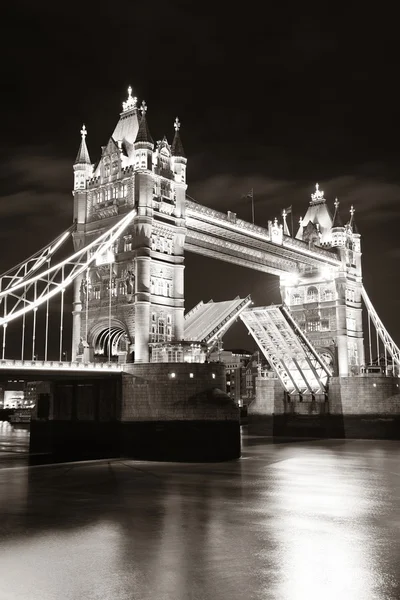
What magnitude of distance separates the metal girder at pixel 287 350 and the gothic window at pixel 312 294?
23.7 feet

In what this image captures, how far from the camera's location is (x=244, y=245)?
149 ft

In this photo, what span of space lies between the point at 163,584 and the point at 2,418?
10360cm

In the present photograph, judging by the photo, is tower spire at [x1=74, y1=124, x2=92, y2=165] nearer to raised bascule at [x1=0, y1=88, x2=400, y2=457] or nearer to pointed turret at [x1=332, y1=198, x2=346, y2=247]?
raised bascule at [x1=0, y1=88, x2=400, y2=457]

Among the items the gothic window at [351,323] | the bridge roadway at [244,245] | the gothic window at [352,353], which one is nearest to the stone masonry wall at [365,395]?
the gothic window at [352,353]

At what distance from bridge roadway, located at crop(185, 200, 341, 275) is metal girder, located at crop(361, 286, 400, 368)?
4054mm

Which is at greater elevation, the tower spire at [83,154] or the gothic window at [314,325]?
the tower spire at [83,154]

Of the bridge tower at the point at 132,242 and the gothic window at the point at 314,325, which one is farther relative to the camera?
the gothic window at the point at 314,325

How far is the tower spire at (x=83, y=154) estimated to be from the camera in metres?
39.0

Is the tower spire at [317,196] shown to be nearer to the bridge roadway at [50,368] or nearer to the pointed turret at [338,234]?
the pointed turret at [338,234]

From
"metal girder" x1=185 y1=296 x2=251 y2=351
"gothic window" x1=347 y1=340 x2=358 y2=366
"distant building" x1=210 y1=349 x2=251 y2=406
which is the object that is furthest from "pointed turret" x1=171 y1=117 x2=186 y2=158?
"distant building" x1=210 y1=349 x2=251 y2=406

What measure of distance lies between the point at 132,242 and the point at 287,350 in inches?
667

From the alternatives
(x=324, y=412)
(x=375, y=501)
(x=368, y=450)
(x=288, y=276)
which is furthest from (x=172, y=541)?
(x=288, y=276)

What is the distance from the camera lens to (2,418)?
108000mm

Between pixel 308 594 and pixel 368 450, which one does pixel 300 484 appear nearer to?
pixel 308 594
